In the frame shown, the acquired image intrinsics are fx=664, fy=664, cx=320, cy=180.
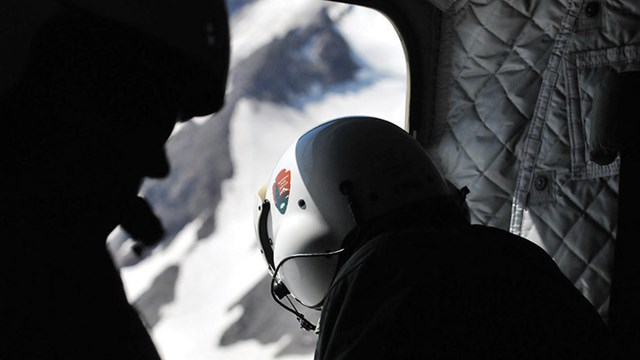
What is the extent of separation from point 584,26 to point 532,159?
36cm

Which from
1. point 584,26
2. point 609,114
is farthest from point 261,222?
point 584,26

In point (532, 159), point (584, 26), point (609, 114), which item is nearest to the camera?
point (609, 114)

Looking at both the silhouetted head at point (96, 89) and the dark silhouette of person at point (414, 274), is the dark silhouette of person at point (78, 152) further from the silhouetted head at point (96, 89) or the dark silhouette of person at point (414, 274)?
the dark silhouette of person at point (414, 274)

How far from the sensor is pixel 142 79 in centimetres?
42

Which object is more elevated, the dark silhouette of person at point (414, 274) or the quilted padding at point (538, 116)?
the dark silhouette of person at point (414, 274)

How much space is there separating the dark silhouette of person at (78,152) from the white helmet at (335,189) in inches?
31.9

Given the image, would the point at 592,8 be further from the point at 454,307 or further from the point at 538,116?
the point at 454,307

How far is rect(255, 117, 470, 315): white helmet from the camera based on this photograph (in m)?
1.23

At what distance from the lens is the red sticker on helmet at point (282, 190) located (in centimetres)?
140

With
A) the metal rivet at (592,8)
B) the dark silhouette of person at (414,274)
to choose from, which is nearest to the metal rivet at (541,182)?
the metal rivet at (592,8)

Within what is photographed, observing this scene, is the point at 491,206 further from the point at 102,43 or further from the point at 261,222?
the point at 102,43

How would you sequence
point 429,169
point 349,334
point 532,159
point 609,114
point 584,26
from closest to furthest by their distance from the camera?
point 349,334
point 429,169
point 609,114
point 584,26
point 532,159

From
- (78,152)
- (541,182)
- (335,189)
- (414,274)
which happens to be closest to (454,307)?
(414,274)

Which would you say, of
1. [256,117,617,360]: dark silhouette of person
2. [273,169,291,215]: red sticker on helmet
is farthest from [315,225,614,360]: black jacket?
[273,169,291,215]: red sticker on helmet
